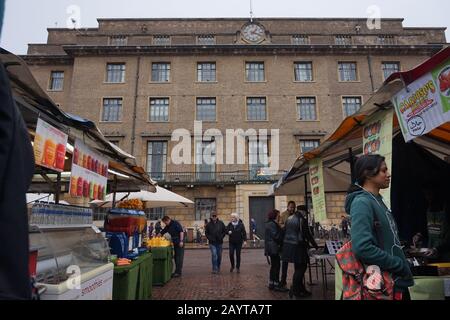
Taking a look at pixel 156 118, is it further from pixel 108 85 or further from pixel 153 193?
pixel 153 193

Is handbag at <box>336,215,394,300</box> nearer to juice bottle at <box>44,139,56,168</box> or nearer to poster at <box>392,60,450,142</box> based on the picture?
poster at <box>392,60,450,142</box>

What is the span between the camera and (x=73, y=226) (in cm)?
371

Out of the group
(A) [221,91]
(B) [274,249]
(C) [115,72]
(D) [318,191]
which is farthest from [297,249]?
(C) [115,72]

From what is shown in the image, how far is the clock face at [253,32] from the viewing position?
94.4 feet

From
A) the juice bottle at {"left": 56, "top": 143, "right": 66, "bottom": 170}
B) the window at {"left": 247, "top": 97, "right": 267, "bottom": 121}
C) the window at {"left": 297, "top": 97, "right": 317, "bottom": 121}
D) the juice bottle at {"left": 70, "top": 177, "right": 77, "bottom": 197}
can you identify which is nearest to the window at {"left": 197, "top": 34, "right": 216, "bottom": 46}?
the window at {"left": 247, "top": 97, "right": 267, "bottom": 121}

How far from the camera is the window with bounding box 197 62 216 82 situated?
1081 inches

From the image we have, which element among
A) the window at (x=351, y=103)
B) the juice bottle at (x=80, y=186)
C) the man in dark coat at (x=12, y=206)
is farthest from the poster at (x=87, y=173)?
the window at (x=351, y=103)

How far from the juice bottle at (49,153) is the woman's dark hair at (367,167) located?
317 centimetres

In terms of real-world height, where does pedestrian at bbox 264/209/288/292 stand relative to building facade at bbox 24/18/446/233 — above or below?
below

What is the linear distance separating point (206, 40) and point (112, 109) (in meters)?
11.1

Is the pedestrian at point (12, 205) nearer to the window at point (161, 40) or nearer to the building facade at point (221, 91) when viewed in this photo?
the building facade at point (221, 91)

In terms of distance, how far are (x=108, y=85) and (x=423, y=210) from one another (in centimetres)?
2666

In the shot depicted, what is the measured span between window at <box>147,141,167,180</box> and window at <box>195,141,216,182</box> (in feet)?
9.14

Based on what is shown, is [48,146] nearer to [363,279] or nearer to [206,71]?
[363,279]
